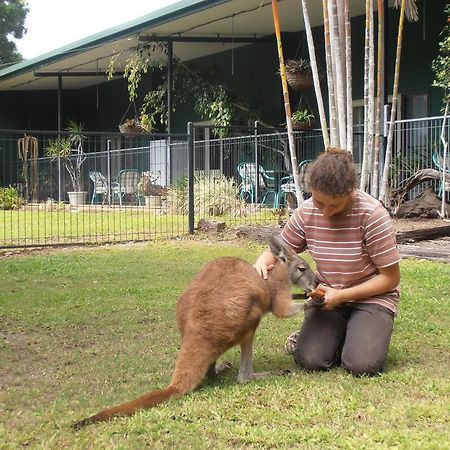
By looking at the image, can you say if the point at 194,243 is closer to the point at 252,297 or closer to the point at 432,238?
the point at 432,238

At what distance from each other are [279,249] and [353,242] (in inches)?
17.8

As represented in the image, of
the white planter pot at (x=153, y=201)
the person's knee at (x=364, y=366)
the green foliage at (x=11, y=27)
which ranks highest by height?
the green foliage at (x=11, y=27)

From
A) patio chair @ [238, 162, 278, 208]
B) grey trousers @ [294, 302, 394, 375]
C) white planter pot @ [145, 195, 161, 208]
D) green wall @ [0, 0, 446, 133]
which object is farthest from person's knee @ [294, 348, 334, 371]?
white planter pot @ [145, 195, 161, 208]

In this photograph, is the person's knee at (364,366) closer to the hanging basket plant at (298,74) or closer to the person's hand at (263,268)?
the person's hand at (263,268)

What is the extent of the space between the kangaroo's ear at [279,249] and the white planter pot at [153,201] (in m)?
12.6

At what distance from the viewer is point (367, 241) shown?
4.54 meters

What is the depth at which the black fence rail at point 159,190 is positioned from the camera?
1294 centimetres


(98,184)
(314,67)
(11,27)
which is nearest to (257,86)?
(98,184)

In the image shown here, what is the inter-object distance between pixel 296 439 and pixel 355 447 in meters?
0.28

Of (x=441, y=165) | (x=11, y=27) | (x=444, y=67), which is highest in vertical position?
(x=11, y=27)

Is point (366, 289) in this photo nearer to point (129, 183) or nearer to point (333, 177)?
point (333, 177)

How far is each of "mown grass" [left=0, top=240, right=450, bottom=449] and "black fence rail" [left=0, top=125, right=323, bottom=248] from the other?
5.06 meters

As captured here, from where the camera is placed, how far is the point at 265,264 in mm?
4656

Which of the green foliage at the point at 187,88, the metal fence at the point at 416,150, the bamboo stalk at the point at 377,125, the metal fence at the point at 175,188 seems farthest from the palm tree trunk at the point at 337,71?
the green foliage at the point at 187,88
